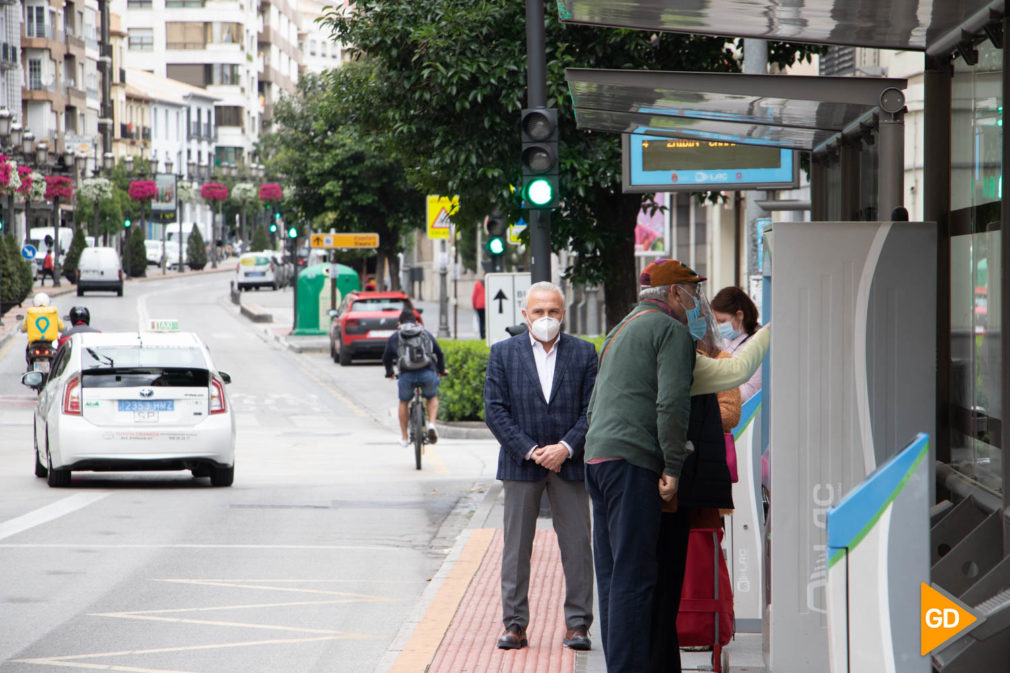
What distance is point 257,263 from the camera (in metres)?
72.5

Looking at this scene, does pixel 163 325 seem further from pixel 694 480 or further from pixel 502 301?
pixel 694 480

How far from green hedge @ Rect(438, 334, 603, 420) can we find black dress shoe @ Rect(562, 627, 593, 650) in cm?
1341

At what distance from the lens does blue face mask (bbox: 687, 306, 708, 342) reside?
6.54 metres

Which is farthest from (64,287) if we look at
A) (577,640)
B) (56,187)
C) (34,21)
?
(577,640)

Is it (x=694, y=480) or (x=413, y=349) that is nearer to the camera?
(x=694, y=480)

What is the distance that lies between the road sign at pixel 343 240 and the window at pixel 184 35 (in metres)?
94.6

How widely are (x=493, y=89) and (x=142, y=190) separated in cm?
7816

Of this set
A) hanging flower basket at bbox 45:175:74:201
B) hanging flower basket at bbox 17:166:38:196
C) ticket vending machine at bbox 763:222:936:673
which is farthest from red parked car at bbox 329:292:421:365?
hanging flower basket at bbox 45:175:74:201

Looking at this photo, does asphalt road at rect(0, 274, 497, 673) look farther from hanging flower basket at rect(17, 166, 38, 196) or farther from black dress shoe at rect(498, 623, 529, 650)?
hanging flower basket at rect(17, 166, 38, 196)

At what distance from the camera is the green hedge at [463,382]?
2133cm

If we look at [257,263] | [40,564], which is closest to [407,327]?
[40,564]

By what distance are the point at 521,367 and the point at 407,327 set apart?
34.3ft

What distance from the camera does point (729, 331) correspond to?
8961 mm

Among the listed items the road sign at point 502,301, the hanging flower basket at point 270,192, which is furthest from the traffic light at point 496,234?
the hanging flower basket at point 270,192
